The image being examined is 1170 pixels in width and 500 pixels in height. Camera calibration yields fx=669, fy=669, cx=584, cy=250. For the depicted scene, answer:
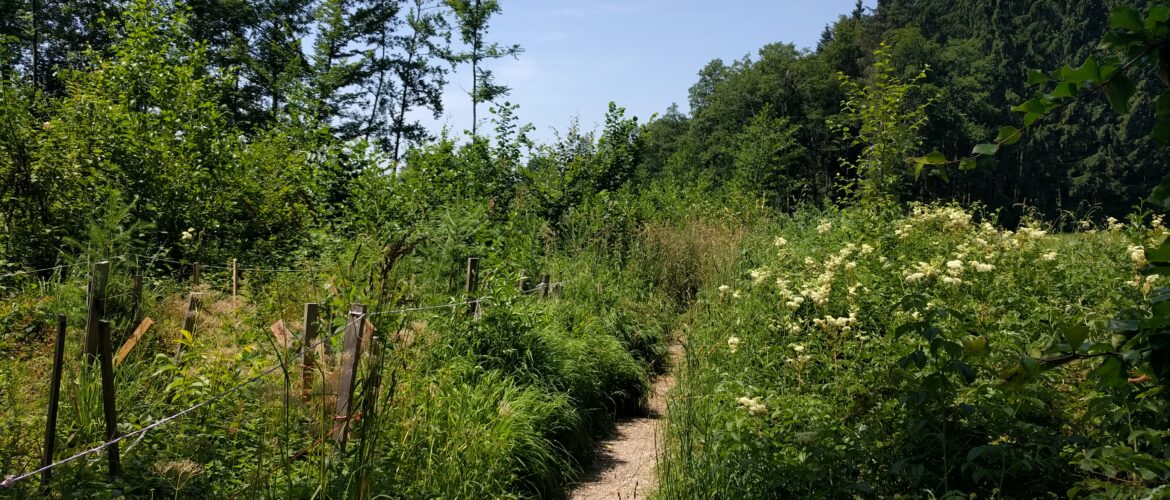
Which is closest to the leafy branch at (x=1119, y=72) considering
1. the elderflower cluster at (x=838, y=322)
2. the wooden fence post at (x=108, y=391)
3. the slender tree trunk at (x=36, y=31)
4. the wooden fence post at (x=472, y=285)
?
the elderflower cluster at (x=838, y=322)

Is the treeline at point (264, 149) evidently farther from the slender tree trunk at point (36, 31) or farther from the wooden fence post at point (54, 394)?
the wooden fence post at point (54, 394)

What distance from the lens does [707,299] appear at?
6.50m

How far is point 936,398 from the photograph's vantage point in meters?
2.95

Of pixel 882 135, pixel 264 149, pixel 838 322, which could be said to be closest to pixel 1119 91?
pixel 838 322

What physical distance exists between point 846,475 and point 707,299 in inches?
133

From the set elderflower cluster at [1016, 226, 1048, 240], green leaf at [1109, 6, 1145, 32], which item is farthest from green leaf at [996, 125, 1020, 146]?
elderflower cluster at [1016, 226, 1048, 240]

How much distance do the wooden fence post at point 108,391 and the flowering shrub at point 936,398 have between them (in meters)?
2.42

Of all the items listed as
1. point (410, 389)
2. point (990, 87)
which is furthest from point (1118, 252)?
point (990, 87)

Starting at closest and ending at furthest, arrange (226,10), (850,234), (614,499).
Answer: (614,499), (850,234), (226,10)

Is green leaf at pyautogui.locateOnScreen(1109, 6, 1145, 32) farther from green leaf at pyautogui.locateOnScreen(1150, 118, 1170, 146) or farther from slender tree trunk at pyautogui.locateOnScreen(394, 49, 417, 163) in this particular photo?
slender tree trunk at pyautogui.locateOnScreen(394, 49, 417, 163)

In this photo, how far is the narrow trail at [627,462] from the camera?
454cm

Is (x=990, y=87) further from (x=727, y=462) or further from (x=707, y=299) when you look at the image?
(x=727, y=462)

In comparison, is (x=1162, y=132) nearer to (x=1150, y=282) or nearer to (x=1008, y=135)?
(x=1008, y=135)

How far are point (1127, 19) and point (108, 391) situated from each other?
3.25 m
